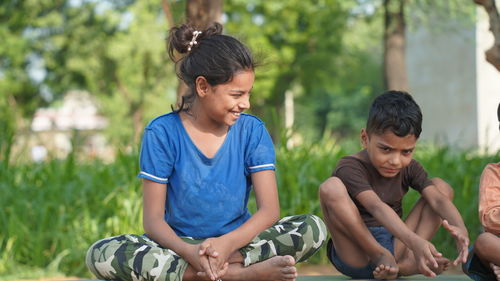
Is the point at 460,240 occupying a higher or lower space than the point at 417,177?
lower

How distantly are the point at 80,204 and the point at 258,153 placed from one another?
7.65 ft

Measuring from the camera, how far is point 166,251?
3.05m

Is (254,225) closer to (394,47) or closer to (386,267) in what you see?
(386,267)

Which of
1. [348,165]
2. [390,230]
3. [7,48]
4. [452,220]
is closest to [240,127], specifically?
[348,165]

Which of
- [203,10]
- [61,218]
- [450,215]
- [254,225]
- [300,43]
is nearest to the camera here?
[254,225]

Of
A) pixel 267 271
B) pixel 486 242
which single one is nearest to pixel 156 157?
pixel 267 271

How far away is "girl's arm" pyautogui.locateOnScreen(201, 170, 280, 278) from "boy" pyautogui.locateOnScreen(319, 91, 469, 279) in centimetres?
26

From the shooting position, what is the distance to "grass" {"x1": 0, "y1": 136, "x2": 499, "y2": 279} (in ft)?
16.1

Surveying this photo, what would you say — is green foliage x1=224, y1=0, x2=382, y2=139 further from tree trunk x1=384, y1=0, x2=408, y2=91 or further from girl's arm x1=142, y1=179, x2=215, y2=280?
girl's arm x1=142, y1=179, x2=215, y2=280

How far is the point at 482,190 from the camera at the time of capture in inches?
123

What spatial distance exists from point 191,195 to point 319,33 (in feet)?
63.3

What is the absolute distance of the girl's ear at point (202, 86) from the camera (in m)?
3.14

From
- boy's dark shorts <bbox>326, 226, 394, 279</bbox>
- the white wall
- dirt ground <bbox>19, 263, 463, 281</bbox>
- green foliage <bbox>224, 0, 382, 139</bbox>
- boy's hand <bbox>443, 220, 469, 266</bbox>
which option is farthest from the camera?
the white wall

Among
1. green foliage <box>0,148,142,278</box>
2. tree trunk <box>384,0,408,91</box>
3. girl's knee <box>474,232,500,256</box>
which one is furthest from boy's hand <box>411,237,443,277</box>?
tree trunk <box>384,0,408,91</box>
